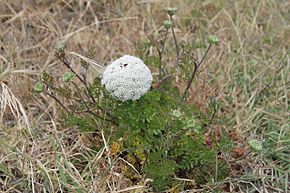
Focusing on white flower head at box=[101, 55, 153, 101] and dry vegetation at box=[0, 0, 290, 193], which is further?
dry vegetation at box=[0, 0, 290, 193]

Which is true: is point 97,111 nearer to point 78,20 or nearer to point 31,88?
point 31,88

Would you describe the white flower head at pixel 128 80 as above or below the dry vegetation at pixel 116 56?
above

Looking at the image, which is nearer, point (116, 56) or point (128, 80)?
point (128, 80)

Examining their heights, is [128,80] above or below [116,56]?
above

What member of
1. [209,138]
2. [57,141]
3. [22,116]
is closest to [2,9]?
[22,116]
